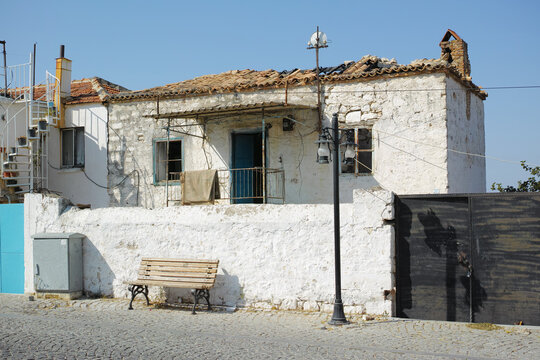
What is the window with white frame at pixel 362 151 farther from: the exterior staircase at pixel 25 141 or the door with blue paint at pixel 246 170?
the exterior staircase at pixel 25 141

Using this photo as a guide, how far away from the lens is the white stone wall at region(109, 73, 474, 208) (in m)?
13.1

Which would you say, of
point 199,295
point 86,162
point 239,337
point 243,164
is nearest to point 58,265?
point 199,295

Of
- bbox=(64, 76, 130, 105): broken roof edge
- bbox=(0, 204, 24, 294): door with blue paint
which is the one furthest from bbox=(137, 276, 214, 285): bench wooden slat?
bbox=(64, 76, 130, 105): broken roof edge

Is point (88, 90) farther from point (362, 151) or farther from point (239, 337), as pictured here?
point (239, 337)

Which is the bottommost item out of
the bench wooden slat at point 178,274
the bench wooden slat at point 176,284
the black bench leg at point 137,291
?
the black bench leg at point 137,291

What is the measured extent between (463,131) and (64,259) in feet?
33.4

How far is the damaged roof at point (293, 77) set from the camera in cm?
1329

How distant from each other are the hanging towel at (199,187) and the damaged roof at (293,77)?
2428mm

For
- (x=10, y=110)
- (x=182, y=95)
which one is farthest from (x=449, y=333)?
(x=10, y=110)

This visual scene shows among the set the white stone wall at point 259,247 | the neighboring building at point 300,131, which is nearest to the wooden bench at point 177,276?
the white stone wall at point 259,247

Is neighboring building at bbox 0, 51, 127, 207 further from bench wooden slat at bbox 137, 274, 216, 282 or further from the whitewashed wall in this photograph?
bench wooden slat at bbox 137, 274, 216, 282

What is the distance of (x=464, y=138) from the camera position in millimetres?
14359

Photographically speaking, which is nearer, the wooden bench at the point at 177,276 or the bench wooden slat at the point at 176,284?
the bench wooden slat at the point at 176,284

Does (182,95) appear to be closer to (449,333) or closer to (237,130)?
(237,130)
